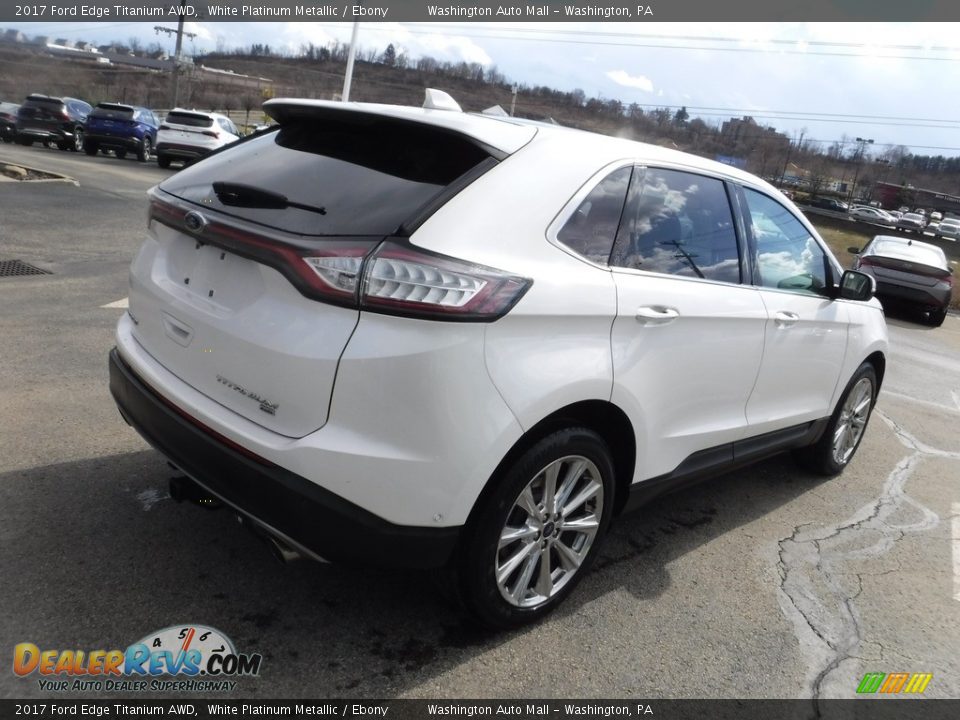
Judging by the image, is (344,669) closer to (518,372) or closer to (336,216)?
(518,372)

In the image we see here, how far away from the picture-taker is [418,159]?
2.62 meters

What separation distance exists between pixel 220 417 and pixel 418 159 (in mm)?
1084

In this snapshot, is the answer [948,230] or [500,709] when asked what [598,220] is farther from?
[948,230]

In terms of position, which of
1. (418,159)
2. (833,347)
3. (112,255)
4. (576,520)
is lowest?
(112,255)

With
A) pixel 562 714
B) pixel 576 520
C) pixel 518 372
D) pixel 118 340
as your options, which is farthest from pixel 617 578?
pixel 118 340

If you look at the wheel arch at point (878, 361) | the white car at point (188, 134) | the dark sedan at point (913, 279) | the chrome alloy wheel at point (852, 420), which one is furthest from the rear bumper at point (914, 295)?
the white car at point (188, 134)

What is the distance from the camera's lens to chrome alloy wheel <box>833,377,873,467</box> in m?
5.00

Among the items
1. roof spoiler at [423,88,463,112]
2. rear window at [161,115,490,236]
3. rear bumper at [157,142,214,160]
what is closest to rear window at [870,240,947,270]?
roof spoiler at [423,88,463,112]

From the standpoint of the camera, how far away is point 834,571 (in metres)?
3.82

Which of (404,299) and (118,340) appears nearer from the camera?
(404,299)

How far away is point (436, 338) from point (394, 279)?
8.4 inches

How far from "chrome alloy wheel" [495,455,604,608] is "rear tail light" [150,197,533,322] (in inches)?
27.4

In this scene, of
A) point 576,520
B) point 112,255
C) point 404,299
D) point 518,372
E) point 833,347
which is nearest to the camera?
point 404,299

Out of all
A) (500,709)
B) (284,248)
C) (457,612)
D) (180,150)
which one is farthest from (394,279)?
(180,150)
